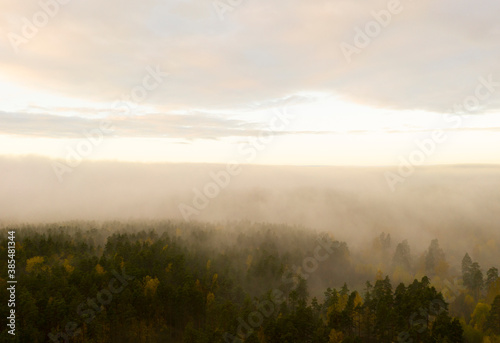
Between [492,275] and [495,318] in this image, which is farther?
[492,275]

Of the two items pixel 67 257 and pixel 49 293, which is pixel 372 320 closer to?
pixel 49 293

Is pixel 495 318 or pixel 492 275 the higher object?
pixel 492 275

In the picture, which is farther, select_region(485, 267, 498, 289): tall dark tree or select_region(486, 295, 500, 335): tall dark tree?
select_region(485, 267, 498, 289): tall dark tree

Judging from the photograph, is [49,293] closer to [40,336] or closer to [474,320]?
[40,336]

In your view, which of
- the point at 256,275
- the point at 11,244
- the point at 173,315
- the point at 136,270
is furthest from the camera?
the point at 256,275

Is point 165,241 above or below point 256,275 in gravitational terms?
above

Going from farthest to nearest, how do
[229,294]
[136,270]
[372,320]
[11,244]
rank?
[11,244] → [229,294] → [136,270] → [372,320]

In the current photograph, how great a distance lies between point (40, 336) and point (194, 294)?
Result: 37.7 meters

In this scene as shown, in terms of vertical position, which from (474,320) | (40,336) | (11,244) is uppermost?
(11,244)

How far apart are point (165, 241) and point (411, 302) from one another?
134417 mm

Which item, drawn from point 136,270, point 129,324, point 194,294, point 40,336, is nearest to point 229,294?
point 194,294

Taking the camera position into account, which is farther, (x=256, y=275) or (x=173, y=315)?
(x=256, y=275)

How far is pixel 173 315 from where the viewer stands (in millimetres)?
95125

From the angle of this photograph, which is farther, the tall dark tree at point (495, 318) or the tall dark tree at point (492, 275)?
the tall dark tree at point (492, 275)
